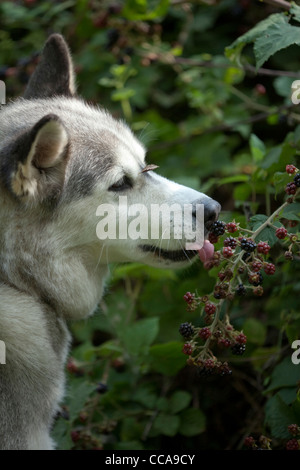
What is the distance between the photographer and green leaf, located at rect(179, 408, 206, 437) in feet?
9.48

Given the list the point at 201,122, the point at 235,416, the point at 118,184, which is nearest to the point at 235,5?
the point at 201,122

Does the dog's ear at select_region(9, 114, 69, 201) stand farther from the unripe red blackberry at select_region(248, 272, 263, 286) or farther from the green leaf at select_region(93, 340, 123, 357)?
the green leaf at select_region(93, 340, 123, 357)

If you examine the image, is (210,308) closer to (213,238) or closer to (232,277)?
(232,277)

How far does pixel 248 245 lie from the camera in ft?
6.79

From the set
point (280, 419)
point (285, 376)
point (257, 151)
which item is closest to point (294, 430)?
point (280, 419)

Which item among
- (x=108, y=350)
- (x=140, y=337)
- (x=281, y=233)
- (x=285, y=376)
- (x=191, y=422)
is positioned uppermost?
(x=281, y=233)

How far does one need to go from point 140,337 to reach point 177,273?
56 cm

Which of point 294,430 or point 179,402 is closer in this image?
point 294,430

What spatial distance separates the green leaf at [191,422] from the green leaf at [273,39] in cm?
164

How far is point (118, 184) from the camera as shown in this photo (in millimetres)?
2438

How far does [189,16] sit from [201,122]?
92 centimetres

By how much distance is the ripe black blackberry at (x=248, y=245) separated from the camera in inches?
81.5

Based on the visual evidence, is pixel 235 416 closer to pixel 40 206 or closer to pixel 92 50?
pixel 40 206

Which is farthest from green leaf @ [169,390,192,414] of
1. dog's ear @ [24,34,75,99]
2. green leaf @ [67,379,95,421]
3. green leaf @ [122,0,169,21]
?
green leaf @ [122,0,169,21]
